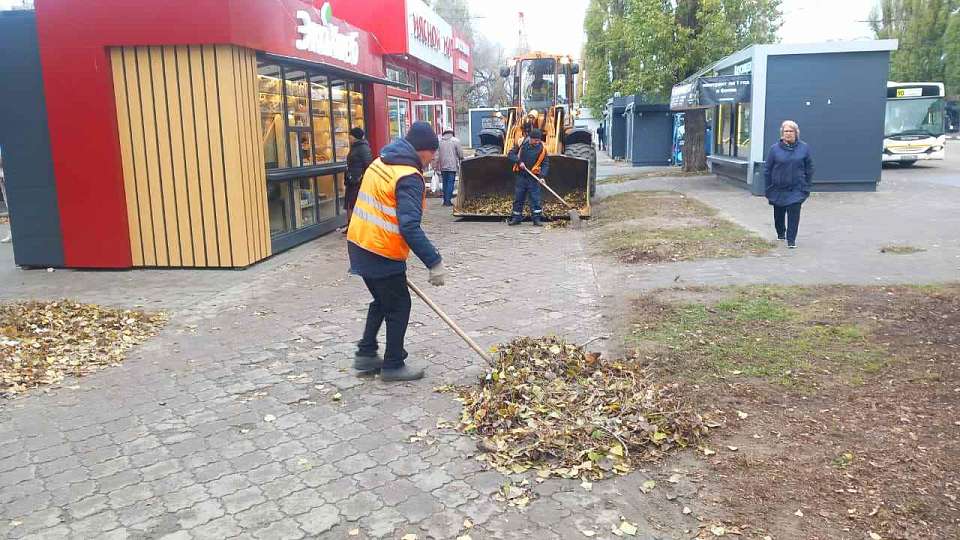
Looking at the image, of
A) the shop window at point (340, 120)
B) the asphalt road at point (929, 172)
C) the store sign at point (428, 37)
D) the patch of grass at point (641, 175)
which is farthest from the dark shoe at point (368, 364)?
the patch of grass at point (641, 175)

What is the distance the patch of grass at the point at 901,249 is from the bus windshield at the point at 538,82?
997 centimetres

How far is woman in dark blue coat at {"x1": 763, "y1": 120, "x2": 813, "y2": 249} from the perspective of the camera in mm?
9828

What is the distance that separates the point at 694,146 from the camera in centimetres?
2483

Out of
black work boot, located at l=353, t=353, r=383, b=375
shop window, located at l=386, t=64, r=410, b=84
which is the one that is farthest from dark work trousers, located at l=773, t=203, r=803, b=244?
shop window, located at l=386, t=64, r=410, b=84

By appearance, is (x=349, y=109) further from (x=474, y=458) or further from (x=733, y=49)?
(x=733, y=49)

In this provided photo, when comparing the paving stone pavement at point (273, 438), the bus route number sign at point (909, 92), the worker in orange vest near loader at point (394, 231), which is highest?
the bus route number sign at point (909, 92)

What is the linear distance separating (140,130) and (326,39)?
3.69 m

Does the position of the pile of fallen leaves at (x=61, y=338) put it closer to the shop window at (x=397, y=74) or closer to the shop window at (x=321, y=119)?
the shop window at (x=321, y=119)

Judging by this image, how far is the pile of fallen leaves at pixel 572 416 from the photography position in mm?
4051

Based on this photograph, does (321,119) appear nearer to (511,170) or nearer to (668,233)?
(511,170)

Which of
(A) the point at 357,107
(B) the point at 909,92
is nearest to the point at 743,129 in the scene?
(B) the point at 909,92

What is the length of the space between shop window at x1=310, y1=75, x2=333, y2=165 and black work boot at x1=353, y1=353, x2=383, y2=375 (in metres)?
7.41

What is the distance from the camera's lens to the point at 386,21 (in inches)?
760

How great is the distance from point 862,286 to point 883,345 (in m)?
2.22
